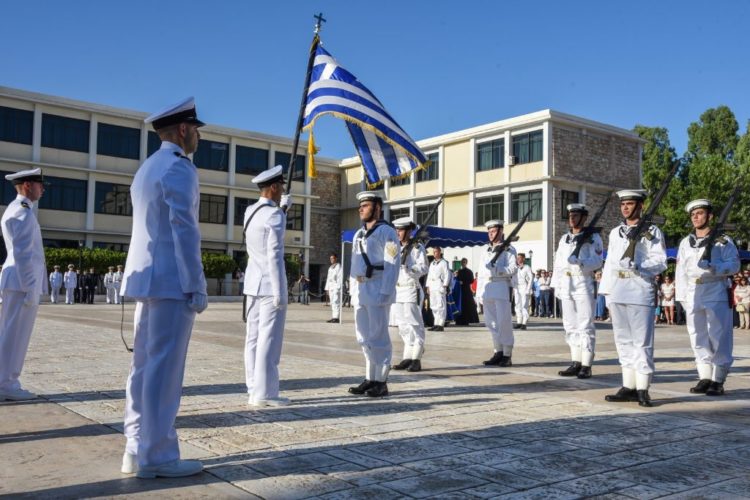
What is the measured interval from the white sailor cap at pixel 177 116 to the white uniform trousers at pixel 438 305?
14.5 m

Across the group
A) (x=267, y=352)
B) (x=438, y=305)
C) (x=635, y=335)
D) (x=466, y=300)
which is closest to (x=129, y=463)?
(x=267, y=352)

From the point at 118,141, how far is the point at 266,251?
43.3m

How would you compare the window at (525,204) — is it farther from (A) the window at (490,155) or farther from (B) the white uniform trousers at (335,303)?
(B) the white uniform trousers at (335,303)

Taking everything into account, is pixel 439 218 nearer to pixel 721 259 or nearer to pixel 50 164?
pixel 50 164

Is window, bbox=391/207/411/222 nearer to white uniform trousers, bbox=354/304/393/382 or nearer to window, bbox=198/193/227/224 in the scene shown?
window, bbox=198/193/227/224

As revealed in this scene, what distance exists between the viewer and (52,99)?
42719mm

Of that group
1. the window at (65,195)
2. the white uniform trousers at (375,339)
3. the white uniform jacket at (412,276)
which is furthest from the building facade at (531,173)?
the white uniform trousers at (375,339)

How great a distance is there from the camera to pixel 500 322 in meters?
9.90

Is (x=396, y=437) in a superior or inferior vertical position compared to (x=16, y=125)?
inferior

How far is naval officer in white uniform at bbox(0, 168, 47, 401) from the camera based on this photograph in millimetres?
6395

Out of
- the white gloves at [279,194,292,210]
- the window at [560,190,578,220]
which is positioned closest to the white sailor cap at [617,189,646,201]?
the white gloves at [279,194,292,210]

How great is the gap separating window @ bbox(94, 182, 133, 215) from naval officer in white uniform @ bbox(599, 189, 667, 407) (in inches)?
1677

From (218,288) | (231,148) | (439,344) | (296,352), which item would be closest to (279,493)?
(296,352)

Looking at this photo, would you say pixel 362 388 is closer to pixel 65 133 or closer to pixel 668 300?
pixel 668 300
